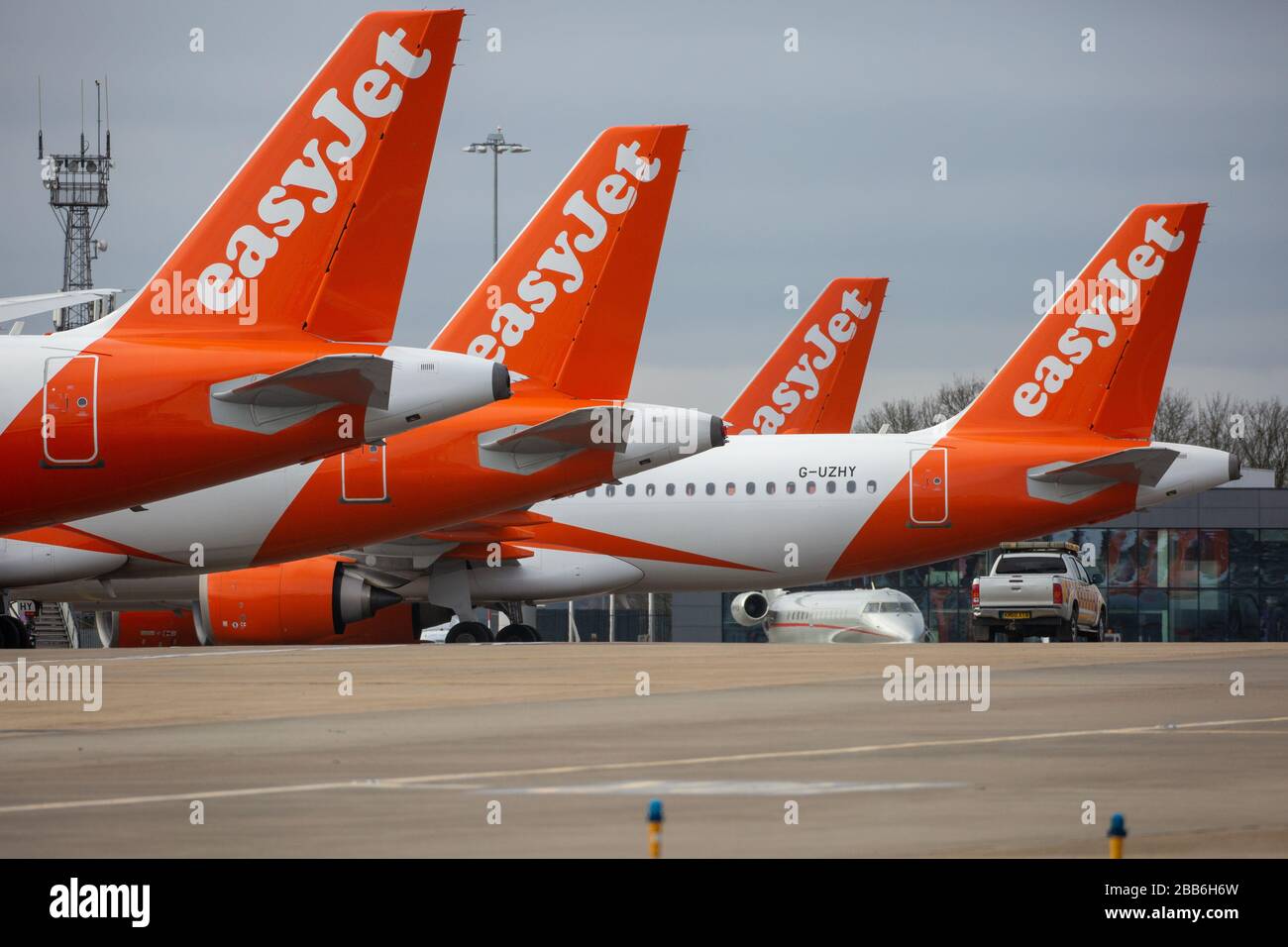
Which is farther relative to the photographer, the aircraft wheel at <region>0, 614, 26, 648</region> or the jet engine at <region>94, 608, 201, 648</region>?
the jet engine at <region>94, 608, 201, 648</region>

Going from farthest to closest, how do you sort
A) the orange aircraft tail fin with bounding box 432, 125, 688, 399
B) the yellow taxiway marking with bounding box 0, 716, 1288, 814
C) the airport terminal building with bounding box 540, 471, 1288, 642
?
1. the airport terminal building with bounding box 540, 471, 1288, 642
2. the orange aircraft tail fin with bounding box 432, 125, 688, 399
3. the yellow taxiway marking with bounding box 0, 716, 1288, 814

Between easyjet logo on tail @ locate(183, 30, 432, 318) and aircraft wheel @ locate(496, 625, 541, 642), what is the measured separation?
15085 millimetres

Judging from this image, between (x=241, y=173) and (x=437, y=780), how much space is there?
1339cm

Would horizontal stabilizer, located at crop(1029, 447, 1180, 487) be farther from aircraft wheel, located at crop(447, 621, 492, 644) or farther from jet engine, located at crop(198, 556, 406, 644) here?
jet engine, located at crop(198, 556, 406, 644)

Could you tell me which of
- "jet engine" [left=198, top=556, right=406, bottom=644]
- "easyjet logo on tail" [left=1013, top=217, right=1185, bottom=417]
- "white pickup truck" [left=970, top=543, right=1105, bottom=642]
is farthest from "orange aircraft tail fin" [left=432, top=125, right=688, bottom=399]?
"white pickup truck" [left=970, top=543, right=1105, bottom=642]

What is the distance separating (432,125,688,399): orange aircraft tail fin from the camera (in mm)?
30766

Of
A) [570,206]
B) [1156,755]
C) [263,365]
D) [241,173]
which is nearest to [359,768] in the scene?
[1156,755]

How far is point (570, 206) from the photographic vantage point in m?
31.1

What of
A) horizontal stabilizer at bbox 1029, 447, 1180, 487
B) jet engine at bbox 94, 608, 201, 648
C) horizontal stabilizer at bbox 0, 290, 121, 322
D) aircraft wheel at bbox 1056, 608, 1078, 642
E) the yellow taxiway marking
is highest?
horizontal stabilizer at bbox 0, 290, 121, 322

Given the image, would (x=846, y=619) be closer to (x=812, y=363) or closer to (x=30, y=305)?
(x=812, y=363)

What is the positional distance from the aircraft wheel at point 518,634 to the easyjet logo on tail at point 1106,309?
10.1m

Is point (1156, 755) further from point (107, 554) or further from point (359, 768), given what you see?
point (107, 554)

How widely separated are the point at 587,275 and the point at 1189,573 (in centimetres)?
5029

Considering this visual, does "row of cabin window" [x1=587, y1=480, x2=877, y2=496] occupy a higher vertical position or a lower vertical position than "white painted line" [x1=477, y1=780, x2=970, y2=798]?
higher
